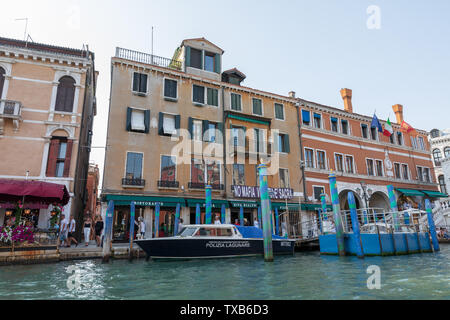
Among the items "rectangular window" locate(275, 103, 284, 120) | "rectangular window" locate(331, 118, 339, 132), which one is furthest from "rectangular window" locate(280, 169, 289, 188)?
"rectangular window" locate(331, 118, 339, 132)

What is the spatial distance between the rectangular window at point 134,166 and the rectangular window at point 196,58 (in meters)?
8.14

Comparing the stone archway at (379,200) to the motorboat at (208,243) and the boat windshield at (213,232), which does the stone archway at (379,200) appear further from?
the boat windshield at (213,232)

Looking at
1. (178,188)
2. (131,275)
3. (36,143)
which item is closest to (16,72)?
(36,143)

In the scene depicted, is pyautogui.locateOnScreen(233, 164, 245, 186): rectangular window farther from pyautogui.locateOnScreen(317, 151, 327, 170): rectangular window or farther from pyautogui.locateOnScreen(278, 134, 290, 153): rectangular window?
pyautogui.locateOnScreen(317, 151, 327, 170): rectangular window

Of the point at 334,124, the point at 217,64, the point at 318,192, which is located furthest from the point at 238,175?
the point at 334,124

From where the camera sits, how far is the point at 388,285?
7629 millimetres

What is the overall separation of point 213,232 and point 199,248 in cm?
101

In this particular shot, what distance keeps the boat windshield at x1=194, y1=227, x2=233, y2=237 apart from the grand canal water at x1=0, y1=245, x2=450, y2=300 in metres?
2.74

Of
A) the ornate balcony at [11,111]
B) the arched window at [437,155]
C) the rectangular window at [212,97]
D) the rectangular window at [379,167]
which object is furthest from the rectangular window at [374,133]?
the ornate balcony at [11,111]

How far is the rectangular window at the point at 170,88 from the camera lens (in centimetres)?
2094

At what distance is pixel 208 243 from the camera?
13.9 metres

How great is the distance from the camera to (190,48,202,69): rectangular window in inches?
893
